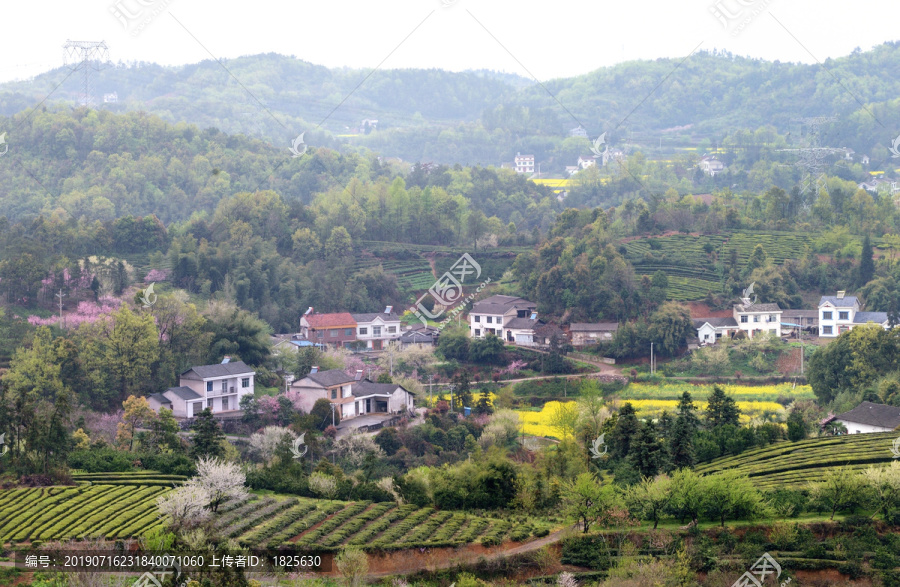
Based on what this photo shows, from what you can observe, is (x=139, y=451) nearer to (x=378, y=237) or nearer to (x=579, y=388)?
(x=579, y=388)

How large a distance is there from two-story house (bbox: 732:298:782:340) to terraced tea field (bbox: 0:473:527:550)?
21061 mm

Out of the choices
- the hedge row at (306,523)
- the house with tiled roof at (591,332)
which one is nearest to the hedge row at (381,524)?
the hedge row at (306,523)

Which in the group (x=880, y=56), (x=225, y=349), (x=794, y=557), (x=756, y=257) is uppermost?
(x=880, y=56)

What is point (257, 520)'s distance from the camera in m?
19.1

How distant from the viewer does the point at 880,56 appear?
10438 cm

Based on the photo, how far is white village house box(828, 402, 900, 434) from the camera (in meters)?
25.1

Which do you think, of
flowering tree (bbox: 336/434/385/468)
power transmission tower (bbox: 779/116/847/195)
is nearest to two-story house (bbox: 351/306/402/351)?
flowering tree (bbox: 336/434/385/468)

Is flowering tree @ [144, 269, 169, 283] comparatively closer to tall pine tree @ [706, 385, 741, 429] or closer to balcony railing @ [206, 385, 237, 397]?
balcony railing @ [206, 385, 237, 397]

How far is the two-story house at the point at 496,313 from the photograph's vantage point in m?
39.0

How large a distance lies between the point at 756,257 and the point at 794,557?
25.9 metres

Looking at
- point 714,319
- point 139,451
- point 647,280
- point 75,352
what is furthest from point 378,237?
point 139,451

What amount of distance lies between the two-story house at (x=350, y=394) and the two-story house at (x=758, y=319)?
1426 cm

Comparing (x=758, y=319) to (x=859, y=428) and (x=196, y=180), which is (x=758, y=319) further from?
(x=196, y=180)

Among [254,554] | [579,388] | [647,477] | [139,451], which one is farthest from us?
[579,388]
